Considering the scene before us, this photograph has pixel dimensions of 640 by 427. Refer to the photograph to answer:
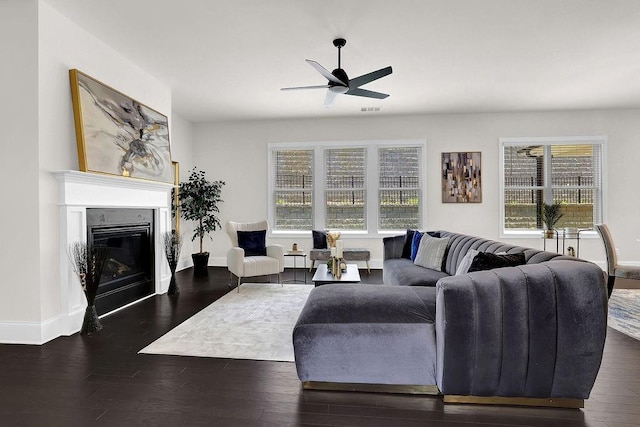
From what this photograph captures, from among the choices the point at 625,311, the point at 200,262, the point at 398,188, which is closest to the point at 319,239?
the point at 398,188

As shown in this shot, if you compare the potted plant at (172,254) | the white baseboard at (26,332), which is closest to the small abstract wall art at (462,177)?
the potted plant at (172,254)

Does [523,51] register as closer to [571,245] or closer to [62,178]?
[571,245]

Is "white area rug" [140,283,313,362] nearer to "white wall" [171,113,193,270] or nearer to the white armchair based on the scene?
the white armchair

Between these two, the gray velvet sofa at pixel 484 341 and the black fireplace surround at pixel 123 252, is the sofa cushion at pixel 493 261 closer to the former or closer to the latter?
the gray velvet sofa at pixel 484 341

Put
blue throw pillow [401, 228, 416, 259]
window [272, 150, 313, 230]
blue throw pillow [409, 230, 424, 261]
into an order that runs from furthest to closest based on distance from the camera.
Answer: window [272, 150, 313, 230] → blue throw pillow [401, 228, 416, 259] → blue throw pillow [409, 230, 424, 261]

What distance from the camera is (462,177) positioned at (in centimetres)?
686

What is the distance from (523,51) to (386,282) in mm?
3143

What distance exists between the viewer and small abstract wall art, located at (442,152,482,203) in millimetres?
6840

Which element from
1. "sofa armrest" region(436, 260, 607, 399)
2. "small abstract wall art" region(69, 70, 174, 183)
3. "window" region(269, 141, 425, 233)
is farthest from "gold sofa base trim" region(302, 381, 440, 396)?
"window" region(269, 141, 425, 233)

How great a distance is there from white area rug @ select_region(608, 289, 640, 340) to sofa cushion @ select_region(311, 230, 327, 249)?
407 cm

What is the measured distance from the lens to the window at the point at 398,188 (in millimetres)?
7070

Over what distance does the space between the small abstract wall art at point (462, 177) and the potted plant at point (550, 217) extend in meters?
1.14

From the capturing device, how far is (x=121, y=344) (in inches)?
123

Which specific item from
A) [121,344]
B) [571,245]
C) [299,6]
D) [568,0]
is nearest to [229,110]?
[299,6]
